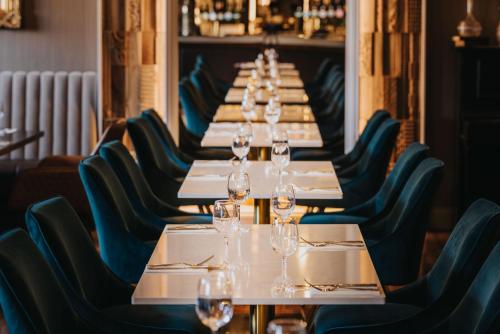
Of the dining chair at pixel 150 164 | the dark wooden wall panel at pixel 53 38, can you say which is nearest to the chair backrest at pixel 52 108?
the dark wooden wall panel at pixel 53 38

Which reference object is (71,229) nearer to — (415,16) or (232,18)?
(415,16)

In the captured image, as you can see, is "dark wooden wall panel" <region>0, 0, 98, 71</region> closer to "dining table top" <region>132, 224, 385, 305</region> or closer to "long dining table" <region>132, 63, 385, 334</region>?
"long dining table" <region>132, 63, 385, 334</region>

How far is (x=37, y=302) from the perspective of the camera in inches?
107

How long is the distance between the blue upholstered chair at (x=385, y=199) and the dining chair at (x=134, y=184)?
61 cm

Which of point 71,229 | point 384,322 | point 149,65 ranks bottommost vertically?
point 384,322

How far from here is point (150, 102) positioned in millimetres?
7594

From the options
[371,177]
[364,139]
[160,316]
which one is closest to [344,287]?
[160,316]

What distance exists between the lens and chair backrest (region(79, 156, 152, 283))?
420 cm

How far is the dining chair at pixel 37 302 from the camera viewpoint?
102 inches

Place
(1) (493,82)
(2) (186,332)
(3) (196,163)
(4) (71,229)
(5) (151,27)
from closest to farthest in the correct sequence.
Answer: (2) (186,332), (4) (71,229), (3) (196,163), (1) (493,82), (5) (151,27)

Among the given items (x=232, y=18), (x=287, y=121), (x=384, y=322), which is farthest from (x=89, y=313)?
(x=232, y=18)

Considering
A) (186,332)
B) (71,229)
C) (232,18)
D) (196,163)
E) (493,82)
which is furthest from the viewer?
(232,18)

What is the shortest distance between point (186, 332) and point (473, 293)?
0.89 m

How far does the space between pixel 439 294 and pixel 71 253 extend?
1220 mm
